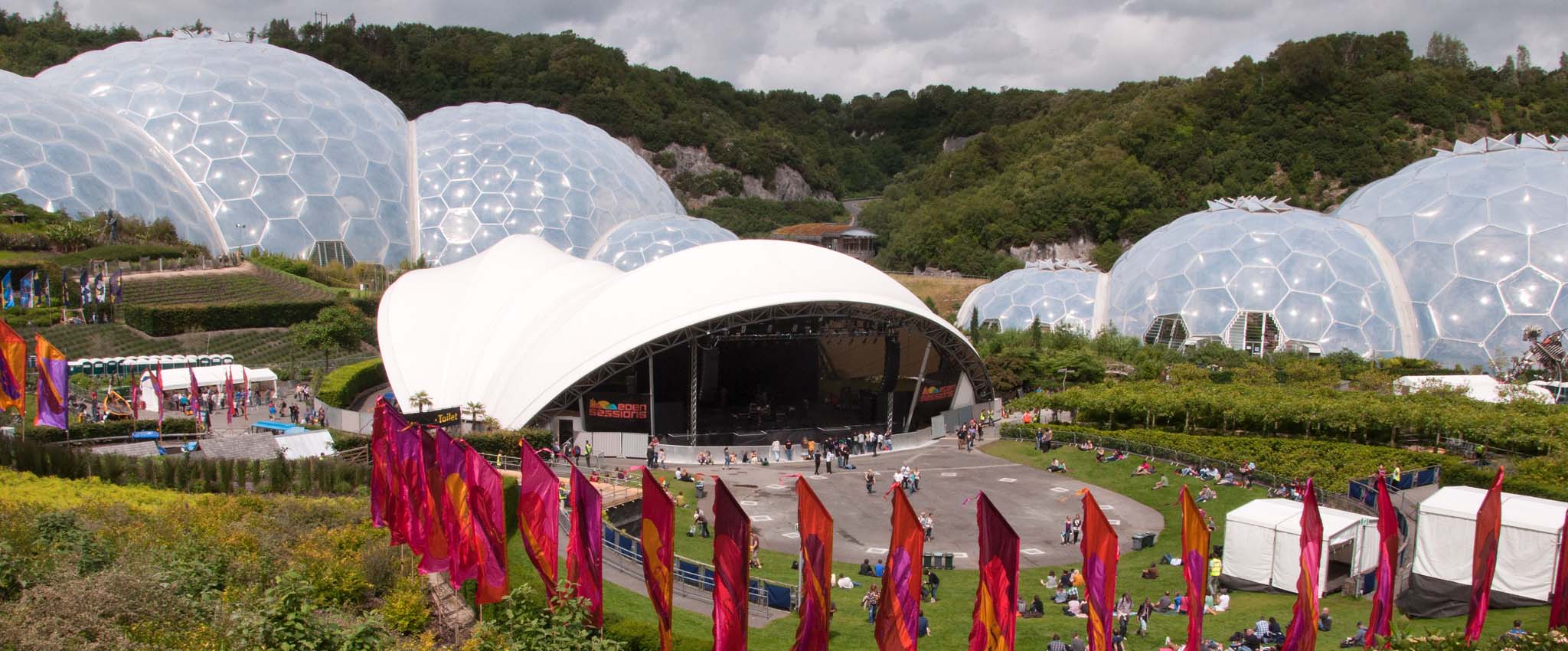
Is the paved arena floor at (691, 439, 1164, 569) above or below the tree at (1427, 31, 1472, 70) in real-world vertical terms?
below

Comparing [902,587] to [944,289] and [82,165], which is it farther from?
[944,289]

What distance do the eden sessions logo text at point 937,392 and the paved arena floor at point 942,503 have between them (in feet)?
11.9

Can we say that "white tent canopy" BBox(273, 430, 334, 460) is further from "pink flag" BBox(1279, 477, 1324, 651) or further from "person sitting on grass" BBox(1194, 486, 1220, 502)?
"pink flag" BBox(1279, 477, 1324, 651)

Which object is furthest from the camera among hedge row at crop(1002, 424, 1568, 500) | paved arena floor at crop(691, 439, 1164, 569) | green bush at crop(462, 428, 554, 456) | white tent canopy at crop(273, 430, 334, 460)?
green bush at crop(462, 428, 554, 456)

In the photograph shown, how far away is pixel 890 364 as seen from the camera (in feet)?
111

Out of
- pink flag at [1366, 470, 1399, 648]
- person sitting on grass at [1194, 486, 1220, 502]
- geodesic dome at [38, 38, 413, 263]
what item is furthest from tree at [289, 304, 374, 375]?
pink flag at [1366, 470, 1399, 648]

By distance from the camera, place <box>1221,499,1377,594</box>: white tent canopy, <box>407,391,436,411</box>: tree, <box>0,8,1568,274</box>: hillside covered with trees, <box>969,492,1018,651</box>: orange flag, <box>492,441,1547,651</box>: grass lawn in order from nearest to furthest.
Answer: <box>969,492,1018,651</box>: orange flag
<box>492,441,1547,651</box>: grass lawn
<box>1221,499,1377,594</box>: white tent canopy
<box>407,391,436,411</box>: tree
<box>0,8,1568,274</box>: hillside covered with trees

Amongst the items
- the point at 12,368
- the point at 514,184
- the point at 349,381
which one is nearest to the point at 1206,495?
the point at 349,381

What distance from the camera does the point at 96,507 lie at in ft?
53.2

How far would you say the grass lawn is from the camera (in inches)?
607

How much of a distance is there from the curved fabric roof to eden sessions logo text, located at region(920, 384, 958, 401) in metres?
0.88

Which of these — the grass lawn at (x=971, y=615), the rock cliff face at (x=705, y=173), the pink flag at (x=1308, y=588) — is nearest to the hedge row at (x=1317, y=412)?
the grass lawn at (x=971, y=615)

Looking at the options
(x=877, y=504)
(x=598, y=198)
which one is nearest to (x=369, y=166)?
(x=598, y=198)

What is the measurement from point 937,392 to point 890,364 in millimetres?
2225
